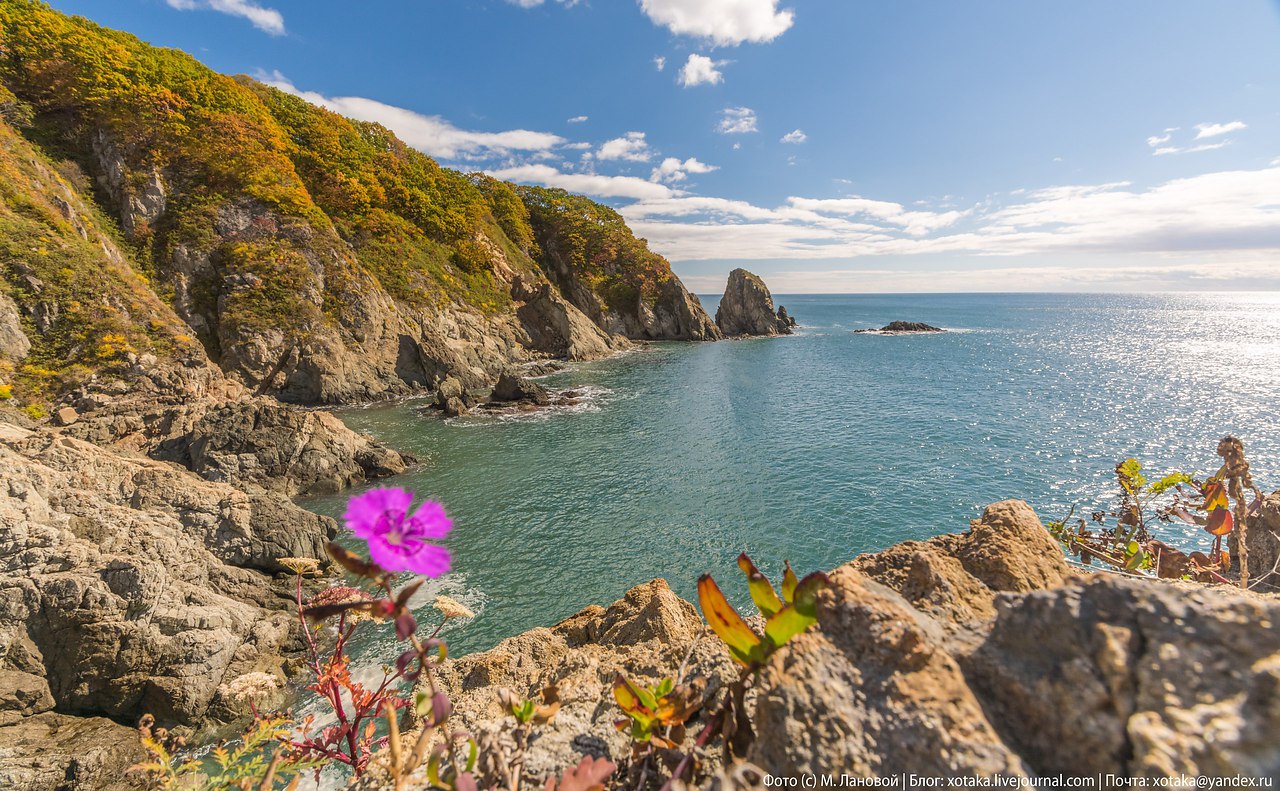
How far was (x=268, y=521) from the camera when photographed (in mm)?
15141

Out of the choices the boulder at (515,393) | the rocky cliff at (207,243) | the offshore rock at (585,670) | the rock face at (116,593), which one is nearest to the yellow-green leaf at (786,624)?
the offshore rock at (585,670)

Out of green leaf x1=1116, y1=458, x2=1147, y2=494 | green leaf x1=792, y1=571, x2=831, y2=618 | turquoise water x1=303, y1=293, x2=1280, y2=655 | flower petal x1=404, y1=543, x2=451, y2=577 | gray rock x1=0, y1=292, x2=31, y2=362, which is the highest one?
gray rock x1=0, y1=292, x2=31, y2=362

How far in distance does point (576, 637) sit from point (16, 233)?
3976 centimetres

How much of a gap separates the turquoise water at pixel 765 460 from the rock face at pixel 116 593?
542 cm

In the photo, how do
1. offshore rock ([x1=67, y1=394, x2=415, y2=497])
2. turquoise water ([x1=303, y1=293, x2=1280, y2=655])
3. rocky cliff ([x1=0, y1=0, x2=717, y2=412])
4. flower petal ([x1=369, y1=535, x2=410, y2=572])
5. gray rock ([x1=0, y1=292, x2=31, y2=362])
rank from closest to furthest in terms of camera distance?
flower petal ([x1=369, y1=535, x2=410, y2=572]) < turquoise water ([x1=303, y1=293, x2=1280, y2=655]) < offshore rock ([x1=67, y1=394, x2=415, y2=497]) < gray rock ([x1=0, y1=292, x2=31, y2=362]) < rocky cliff ([x1=0, y1=0, x2=717, y2=412])

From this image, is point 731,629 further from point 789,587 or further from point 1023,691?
point 1023,691

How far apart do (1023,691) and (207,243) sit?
54.2m

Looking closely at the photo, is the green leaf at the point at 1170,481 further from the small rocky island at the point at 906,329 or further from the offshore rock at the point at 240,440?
the small rocky island at the point at 906,329

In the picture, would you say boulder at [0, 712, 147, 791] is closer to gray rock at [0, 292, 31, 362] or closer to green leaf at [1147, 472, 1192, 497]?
green leaf at [1147, 472, 1192, 497]

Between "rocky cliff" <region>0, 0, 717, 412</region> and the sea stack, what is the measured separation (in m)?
43.8

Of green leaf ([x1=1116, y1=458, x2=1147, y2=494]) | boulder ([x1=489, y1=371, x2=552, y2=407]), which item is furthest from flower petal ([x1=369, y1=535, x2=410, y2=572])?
boulder ([x1=489, y1=371, x2=552, y2=407])

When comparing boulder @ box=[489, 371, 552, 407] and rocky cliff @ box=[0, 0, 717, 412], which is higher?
rocky cliff @ box=[0, 0, 717, 412]

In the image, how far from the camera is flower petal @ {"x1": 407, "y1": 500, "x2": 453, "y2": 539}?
1740mm

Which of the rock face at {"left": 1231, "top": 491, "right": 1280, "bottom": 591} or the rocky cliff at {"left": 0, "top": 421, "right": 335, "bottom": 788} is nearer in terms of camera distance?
the rock face at {"left": 1231, "top": 491, "right": 1280, "bottom": 591}
